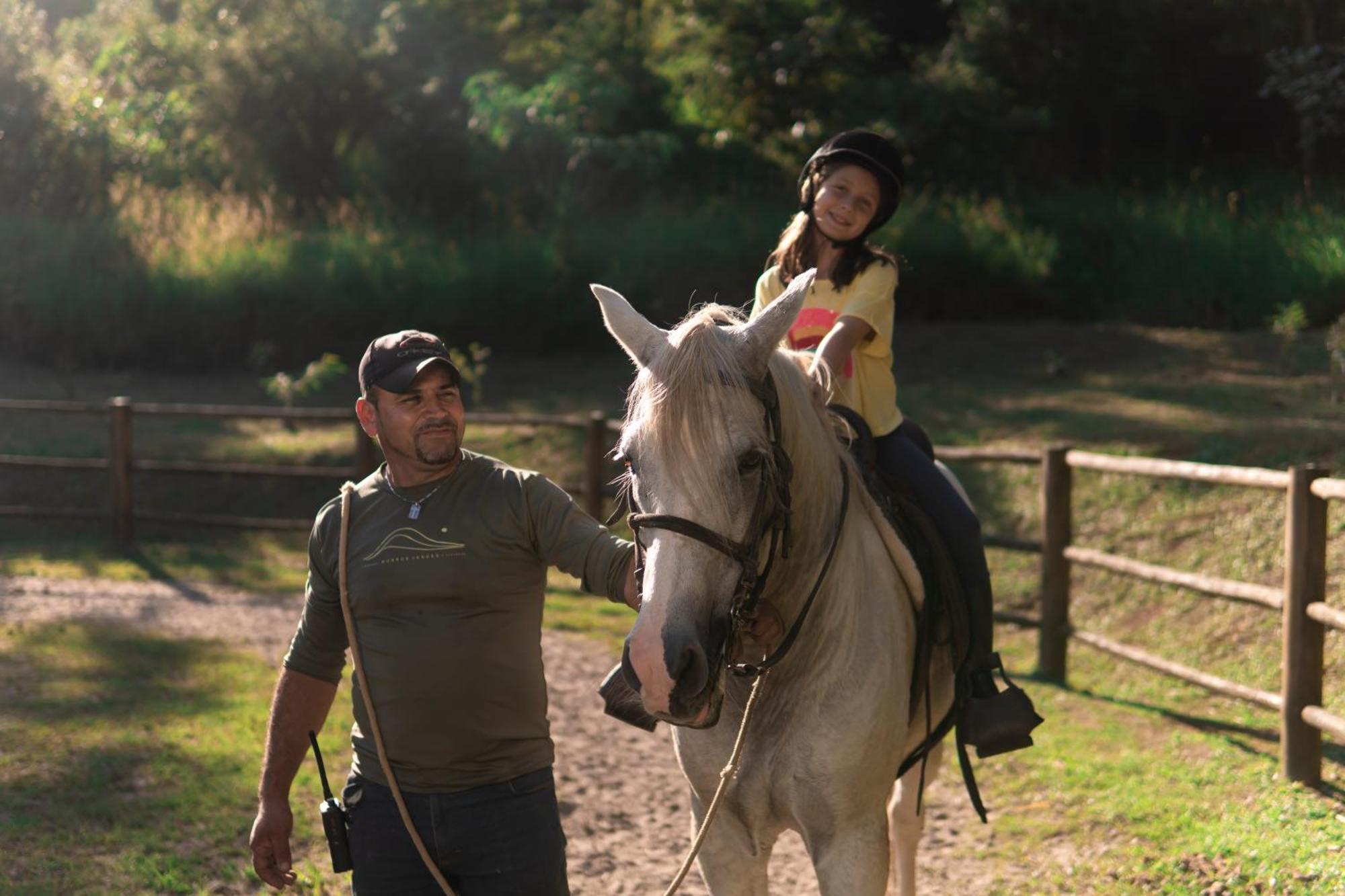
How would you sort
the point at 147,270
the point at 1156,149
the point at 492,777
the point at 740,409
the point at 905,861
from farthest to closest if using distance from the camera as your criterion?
the point at 1156,149 < the point at 147,270 < the point at 905,861 < the point at 492,777 < the point at 740,409

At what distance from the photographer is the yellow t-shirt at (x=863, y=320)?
11.1 feet

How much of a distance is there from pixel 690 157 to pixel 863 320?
Result: 1615 cm

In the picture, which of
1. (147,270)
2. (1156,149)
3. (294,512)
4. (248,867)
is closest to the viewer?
(248,867)

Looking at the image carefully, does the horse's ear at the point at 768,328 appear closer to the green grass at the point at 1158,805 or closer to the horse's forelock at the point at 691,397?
the horse's forelock at the point at 691,397

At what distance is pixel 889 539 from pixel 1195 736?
3564 mm

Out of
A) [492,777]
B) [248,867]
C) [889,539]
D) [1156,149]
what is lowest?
[248,867]

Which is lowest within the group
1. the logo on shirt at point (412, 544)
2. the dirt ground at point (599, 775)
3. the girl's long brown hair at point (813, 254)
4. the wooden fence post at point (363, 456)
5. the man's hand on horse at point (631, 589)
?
the dirt ground at point (599, 775)

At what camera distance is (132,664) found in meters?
7.29

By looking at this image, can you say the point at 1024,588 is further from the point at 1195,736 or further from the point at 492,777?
the point at 492,777

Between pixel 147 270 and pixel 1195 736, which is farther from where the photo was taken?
pixel 147 270

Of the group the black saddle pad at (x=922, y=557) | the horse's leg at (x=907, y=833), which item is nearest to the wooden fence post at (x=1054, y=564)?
the horse's leg at (x=907, y=833)

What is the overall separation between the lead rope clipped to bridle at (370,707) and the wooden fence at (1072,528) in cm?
388

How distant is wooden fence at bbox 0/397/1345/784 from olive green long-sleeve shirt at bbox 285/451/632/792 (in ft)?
12.1

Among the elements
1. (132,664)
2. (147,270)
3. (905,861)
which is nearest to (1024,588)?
(905,861)
